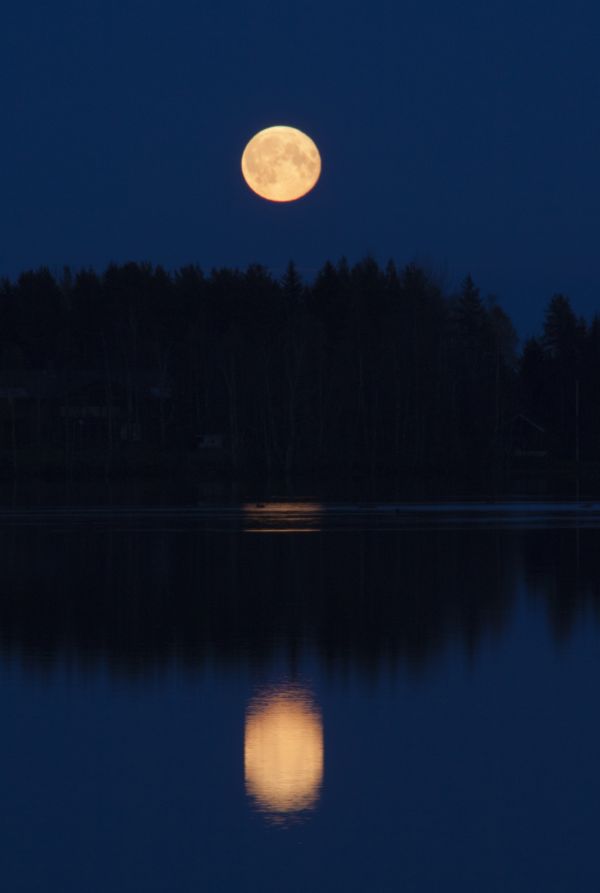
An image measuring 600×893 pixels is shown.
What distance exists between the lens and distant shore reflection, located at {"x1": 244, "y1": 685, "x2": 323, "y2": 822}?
9289mm

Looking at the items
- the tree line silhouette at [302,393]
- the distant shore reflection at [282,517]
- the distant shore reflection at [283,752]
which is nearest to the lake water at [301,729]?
the distant shore reflection at [283,752]

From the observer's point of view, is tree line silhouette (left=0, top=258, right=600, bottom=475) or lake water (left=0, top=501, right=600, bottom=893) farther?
tree line silhouette (left=0, top=258, right=600, bottom=475)

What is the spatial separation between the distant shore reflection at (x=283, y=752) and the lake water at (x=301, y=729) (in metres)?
0.03

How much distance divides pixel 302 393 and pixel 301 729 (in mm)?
82722

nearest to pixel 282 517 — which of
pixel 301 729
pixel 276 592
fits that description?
pixel 276 592

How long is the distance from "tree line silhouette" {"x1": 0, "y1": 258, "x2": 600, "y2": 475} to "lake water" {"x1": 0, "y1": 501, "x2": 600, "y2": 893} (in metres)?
62.6

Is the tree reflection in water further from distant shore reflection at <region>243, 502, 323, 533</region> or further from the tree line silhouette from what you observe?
the tree line silhouette

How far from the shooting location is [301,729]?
11406 mm

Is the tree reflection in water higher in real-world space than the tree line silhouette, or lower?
lower

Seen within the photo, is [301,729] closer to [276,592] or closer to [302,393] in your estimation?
[276,592]

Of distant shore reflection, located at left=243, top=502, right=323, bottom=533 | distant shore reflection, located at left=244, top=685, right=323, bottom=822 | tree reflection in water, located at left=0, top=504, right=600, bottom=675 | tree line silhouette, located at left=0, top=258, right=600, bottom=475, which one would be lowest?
distant shore reflection, located at left=244, top=685, right=323, bottom=822

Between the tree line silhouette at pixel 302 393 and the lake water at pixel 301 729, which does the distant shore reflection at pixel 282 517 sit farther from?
the tree line silhouette at pixel 302 393

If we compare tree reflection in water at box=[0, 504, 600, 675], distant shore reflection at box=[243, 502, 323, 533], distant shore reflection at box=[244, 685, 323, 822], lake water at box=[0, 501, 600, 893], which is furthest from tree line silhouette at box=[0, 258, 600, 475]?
distant shore reflection at box=[244, 685, 323, 822]

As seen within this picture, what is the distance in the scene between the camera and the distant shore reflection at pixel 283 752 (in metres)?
9.29
